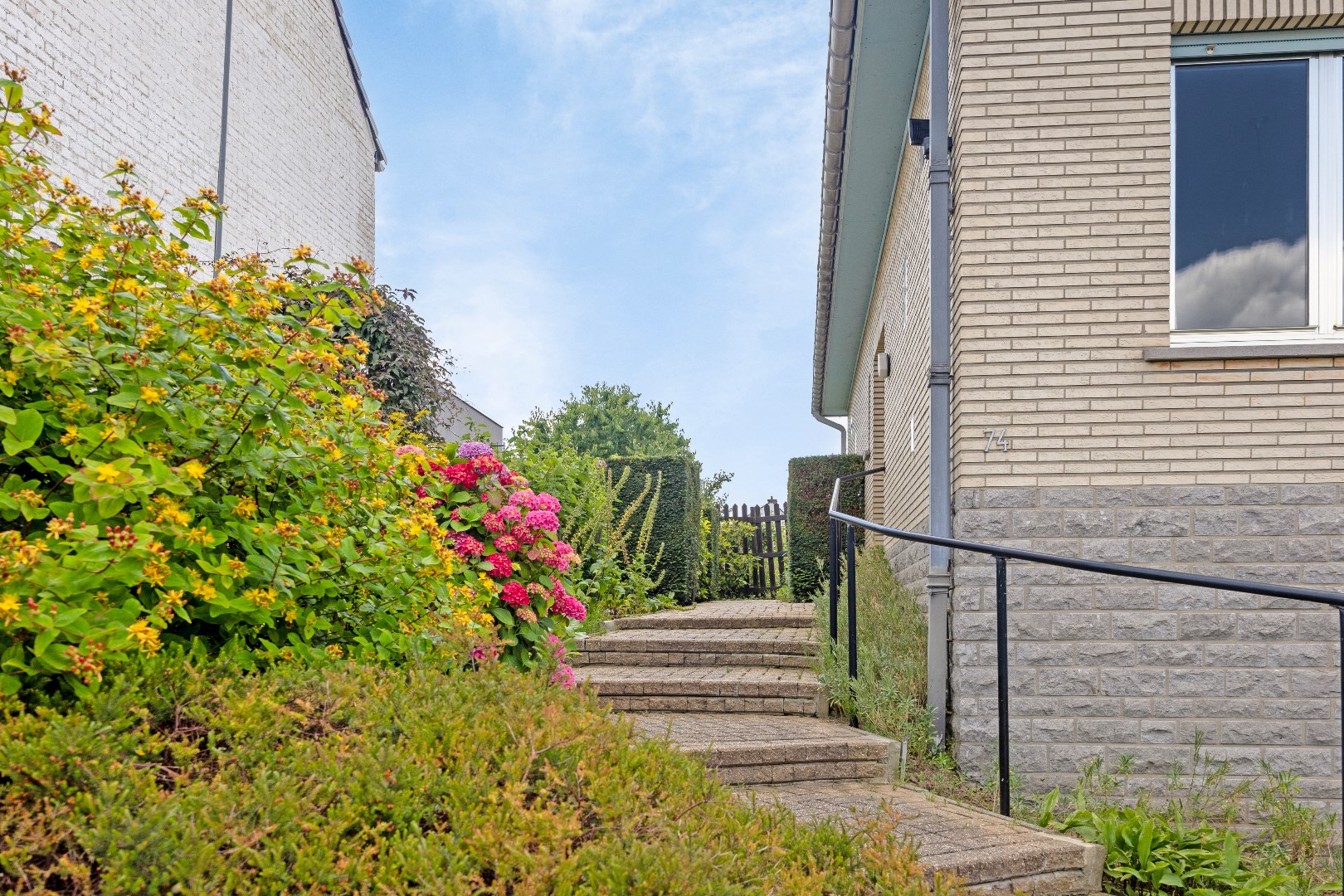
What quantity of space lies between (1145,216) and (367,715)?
170 inches

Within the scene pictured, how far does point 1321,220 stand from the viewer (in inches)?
187

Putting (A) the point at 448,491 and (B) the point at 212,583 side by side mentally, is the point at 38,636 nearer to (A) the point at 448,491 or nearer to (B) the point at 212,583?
(B) the point at 212,583

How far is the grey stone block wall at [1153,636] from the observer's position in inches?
176

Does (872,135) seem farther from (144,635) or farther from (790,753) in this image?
(144,635)

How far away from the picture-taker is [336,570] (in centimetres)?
285

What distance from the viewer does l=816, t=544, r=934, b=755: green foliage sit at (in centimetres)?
455

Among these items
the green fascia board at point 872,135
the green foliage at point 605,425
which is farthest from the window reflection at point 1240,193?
the green foliage at point 605,425

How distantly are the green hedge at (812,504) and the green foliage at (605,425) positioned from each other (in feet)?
15.1

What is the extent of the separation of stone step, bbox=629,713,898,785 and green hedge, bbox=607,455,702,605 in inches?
207

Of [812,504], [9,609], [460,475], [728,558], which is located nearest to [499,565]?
[460,475]

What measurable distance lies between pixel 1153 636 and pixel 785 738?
6.22ft

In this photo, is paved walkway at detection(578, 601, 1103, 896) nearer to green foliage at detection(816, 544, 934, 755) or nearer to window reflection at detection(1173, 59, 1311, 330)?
green foliage at detection(816, 544, 934, 755)

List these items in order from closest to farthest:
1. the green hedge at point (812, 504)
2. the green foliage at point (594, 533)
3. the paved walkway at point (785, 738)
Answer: the paved walkway at point (785, 738) → the green foliage at point (594, 533) → the green hedge at point (812, 504)

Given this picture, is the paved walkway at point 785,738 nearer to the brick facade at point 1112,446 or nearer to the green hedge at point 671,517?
the brick facade at point 1112,446
